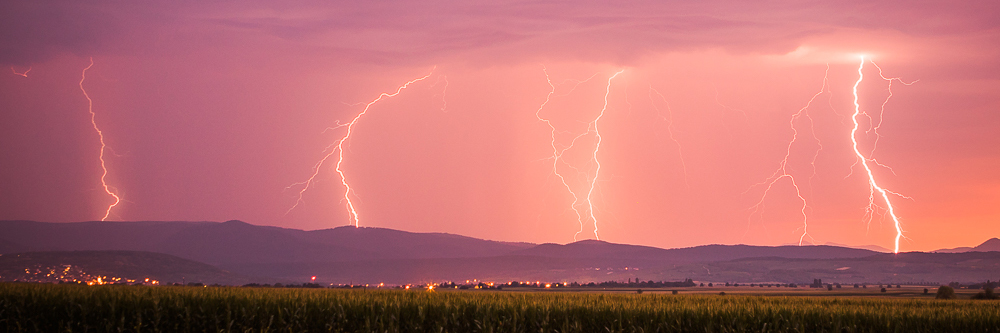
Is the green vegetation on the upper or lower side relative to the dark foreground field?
lower

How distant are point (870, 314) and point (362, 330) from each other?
14.6m

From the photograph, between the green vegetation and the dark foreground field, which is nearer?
the dark foreground field

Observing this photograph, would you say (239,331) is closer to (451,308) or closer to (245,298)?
(245,298)

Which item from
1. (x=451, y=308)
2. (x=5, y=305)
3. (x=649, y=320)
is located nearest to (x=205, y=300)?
(x=5, y=305)

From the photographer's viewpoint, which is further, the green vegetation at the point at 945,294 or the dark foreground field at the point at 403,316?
the green vegetation at the point at 945,294

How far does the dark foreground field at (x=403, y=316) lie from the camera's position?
2089cm

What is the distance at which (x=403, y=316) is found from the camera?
2191 centimetres

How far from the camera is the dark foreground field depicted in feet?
68.5

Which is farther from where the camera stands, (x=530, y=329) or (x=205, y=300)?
(x=205, y=300)

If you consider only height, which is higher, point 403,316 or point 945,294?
point 403,316

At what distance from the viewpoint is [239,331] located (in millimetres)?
21984

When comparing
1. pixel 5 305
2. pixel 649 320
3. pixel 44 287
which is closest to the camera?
pixel 649 320

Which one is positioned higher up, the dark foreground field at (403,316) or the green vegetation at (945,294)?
the dark foreground field at (403,316)

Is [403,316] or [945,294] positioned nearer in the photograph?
[403,316]
